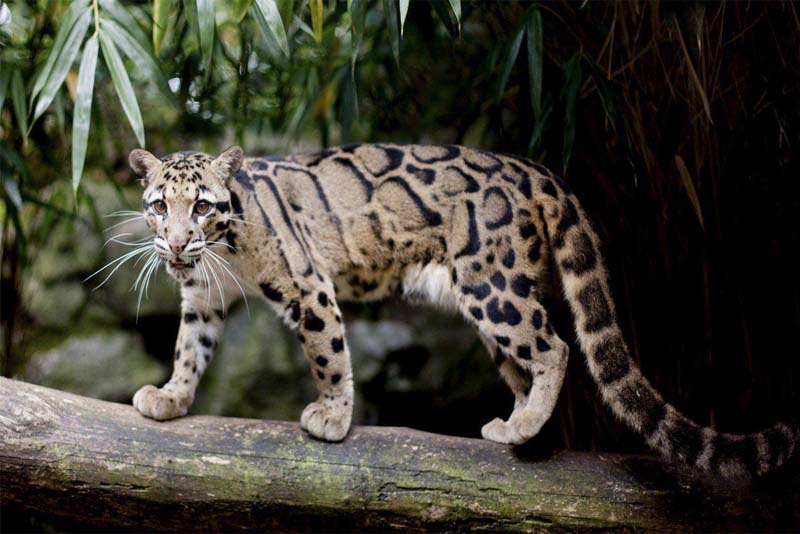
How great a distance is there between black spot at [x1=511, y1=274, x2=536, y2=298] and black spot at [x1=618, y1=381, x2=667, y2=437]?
1.95ft

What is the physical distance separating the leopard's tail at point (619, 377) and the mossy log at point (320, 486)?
22 cm

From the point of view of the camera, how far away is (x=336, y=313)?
3.66m

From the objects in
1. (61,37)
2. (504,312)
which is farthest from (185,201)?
(504,312)

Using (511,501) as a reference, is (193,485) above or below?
below

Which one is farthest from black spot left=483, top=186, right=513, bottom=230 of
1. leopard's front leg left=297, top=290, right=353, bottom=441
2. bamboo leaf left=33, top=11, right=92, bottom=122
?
bamboo leaf left=33, top=11, right=92, bottom=122

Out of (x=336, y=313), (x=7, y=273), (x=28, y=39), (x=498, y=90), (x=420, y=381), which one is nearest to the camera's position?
(x=336, y=313)

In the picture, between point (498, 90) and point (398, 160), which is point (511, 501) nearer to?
point (398, 160)

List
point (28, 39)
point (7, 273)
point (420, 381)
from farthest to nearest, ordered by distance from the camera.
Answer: point (420, 381)
point (7, 273)
point (28, 39)

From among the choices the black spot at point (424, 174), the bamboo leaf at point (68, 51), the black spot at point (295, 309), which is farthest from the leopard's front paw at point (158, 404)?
the black spot at point (424, 174)

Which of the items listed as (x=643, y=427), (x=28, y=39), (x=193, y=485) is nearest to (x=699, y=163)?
(x=643, y=427)

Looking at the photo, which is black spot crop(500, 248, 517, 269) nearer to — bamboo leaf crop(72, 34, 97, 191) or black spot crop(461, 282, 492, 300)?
black spot crop(461, 282, 492, 300)

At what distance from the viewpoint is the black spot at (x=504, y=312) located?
3.49 metres

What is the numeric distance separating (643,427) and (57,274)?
4626mm

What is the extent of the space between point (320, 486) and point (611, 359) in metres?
1.39
